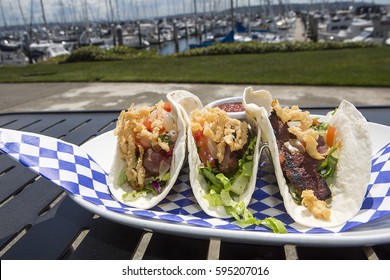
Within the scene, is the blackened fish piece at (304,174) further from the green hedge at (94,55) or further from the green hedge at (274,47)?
the green hedge at (94,55)

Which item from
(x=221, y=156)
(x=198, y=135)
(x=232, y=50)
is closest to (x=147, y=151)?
(x=198, y=135)

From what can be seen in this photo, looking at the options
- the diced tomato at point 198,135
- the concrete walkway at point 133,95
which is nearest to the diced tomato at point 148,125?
the diced tomato at point 198,135

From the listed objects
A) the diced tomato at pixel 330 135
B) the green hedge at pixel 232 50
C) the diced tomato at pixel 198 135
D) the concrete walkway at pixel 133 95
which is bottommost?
the green hedge at pixel 232 50

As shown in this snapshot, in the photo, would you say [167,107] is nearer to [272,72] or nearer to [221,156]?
[221,156]

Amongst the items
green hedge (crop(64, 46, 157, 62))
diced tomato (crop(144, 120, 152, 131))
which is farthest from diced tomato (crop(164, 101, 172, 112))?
green hedge (crop(64, 46, 157, 62))

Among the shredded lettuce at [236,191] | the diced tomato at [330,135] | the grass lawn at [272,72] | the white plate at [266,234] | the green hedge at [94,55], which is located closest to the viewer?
the white plate at [266,234]

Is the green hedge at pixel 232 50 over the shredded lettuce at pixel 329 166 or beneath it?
beneath
